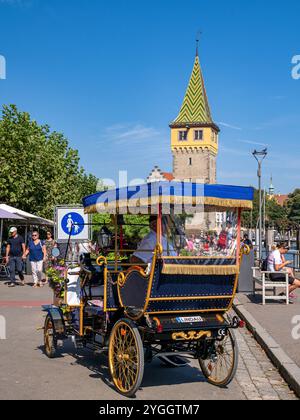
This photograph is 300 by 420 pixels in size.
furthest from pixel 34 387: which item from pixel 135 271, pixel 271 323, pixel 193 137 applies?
pixel 193 137

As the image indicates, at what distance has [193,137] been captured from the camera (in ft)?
434

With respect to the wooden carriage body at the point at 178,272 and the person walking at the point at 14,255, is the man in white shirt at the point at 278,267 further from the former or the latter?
the person walking at the point at 14,255

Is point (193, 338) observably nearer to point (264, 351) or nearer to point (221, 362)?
point (221, 362)

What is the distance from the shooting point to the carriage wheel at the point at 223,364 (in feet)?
22.9

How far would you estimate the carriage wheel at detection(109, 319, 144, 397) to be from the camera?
6508 millimetres

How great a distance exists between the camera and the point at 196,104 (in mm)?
131250

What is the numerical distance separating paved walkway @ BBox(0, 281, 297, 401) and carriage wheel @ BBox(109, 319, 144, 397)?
15 centimetres

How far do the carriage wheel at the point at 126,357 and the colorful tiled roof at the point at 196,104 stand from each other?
124 metres

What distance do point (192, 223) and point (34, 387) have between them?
2.51 metres

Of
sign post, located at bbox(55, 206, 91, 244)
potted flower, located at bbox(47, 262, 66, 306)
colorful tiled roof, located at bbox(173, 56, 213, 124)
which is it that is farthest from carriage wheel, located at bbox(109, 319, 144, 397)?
colorful tiled roof, located at bbox(173, 56, 213, 124)

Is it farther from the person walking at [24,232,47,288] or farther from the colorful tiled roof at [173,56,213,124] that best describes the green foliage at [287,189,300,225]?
the person walking at [24,232,47,288]

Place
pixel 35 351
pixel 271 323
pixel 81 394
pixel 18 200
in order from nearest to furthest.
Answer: pixel 81 394
pixel 35 351
pixel 271 323
pixel 18 200

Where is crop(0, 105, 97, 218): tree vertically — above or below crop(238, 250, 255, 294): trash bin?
above

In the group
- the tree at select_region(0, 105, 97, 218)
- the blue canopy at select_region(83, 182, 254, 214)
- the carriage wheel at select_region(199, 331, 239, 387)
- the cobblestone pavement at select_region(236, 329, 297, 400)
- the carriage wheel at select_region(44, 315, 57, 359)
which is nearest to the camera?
the blue canopy at select_region(83, 182, 254, 214)
